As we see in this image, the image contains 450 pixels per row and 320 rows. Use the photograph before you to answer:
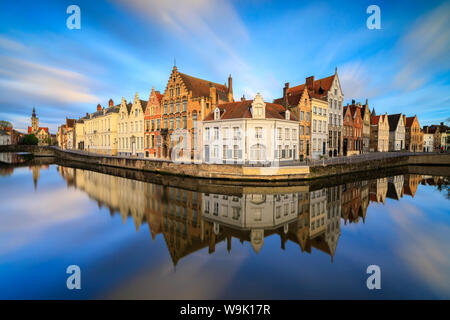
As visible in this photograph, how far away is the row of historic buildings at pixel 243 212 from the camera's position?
862 centimetres

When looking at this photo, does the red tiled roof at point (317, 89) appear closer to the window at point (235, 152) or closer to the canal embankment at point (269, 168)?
the canal embankment at point (269, 168)

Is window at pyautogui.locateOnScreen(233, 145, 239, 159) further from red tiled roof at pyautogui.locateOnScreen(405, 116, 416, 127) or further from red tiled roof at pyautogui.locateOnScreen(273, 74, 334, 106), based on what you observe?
red tiled roof at pyautogui.locateOnScreen(405, 116, 416, 127)

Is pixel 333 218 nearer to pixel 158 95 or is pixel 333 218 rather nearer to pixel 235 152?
pixel 235 152

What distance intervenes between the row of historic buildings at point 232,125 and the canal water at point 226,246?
9388mm

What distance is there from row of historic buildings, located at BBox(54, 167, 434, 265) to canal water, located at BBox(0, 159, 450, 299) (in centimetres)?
7

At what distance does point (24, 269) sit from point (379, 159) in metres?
36.7

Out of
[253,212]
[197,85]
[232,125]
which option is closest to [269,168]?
[232,125]

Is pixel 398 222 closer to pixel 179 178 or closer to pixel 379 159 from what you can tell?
pixel 179 178

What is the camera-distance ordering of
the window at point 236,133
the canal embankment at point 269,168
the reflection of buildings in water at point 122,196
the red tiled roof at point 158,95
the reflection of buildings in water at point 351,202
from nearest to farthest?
the reflection of buildings in water at point 351,202 → the reflection of buildings in water at point 122,196 → the canal embankment at point 269,168 → the window at point 236,133 → the red tiled roof at point 158,95

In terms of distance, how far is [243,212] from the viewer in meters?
11.7

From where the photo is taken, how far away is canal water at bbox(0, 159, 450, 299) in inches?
217

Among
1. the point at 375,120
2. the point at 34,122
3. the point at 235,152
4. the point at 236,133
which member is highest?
the point at 34,122

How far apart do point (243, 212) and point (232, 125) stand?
1324 centimetres

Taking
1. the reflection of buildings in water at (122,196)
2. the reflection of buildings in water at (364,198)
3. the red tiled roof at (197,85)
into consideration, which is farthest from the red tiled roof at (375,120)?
the reflection of buildings in water at (122,196)
